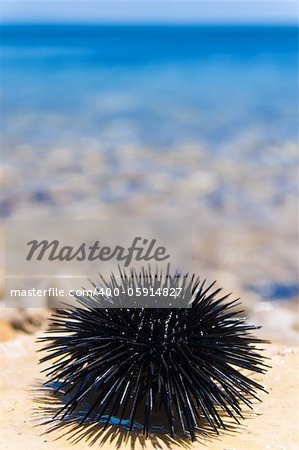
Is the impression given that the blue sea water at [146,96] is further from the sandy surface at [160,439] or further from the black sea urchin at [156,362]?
the black sea urchin at [156,362]

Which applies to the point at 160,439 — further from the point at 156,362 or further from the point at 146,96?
the point at 146,96

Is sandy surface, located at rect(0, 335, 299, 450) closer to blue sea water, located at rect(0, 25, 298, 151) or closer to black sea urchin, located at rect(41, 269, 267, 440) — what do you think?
black sea urchin, located at rect(41, 269, 267, 440)

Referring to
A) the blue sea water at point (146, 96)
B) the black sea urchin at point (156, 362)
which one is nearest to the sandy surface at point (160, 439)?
the black sea urchin at point (156, 362)

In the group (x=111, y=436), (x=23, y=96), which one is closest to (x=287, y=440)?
(x=111, y=436)

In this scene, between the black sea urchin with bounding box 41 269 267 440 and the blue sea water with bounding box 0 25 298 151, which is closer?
the black sea urchin with bounding box 41 269 267 440

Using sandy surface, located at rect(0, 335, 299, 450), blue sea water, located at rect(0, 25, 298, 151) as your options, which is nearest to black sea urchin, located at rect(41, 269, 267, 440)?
sandy surface, located at rect(0, 335, 299, 450)

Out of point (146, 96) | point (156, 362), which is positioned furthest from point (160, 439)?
point (146, 96)
